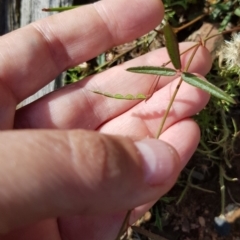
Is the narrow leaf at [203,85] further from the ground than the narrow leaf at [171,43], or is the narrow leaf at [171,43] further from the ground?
the narrow leaf at [171,43]

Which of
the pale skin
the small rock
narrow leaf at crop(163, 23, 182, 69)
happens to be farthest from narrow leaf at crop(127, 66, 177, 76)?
the small rock

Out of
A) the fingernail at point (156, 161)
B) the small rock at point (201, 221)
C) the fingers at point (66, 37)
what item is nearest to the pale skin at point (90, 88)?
the fingers at point (66, 37)

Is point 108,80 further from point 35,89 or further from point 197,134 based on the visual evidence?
point 197,134

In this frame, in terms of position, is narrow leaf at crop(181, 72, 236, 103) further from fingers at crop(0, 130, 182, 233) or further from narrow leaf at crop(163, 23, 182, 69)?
fingers at crop(0, 130, 182, 233)

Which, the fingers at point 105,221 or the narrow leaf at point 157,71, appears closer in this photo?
the narrow leaf at point 157,71

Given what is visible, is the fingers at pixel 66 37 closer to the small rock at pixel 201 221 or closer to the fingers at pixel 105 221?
the fingers at pixel 105 221

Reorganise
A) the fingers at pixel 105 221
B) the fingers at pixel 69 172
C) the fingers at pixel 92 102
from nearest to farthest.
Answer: the fingers at pixel 69 172, the fingers at pixel 105 221, the fingers at pixel 92 102

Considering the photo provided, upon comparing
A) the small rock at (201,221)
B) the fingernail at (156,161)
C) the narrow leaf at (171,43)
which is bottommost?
the small rock at (201,221)

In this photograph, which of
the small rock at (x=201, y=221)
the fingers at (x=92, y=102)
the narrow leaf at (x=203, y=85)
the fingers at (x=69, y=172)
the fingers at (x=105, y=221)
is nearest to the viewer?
the fingers at (x=69, y=172)
